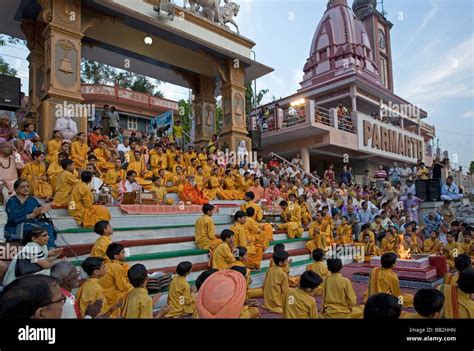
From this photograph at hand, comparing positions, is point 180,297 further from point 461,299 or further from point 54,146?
point 54,146

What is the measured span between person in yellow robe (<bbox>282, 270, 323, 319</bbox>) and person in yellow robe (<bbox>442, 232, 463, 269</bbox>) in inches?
243

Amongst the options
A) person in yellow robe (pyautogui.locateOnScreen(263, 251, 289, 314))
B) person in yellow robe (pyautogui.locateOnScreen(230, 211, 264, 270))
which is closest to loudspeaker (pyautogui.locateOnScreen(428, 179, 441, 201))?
person in yellow robe (pyautogui.locateOnScreen(230, 211, 264, 270))

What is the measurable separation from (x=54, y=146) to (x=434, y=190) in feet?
46.0

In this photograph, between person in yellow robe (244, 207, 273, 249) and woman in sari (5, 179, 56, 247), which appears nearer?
woman in sari (5, 179, 56, 247)

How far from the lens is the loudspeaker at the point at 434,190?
14.5 metres

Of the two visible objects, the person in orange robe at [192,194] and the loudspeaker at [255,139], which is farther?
the loudspeaker at [255,139]

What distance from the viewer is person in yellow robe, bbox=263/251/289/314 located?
527 centimetres

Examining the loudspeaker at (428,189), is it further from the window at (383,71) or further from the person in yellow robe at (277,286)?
the window at (383,71)

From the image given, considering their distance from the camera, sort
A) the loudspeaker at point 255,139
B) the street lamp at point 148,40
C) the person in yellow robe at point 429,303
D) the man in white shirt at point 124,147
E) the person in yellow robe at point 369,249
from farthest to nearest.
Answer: the loudspeaker at point 255,139 → the street lamp at point 148,40 → the man in white shirt at point 124,147 → the person in yellow robe at point 369,249 → the person in yellow robe at point 429,303

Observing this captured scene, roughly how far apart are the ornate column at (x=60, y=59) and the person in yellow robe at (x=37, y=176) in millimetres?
2252

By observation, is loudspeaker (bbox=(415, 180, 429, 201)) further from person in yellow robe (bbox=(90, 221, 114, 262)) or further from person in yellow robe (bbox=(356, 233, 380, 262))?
person in yellow robe (bbox=(90, 221, 114, 262))

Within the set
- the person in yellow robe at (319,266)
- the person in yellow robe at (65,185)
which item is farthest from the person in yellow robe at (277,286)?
Result: the person in yellow robe at (65,185)

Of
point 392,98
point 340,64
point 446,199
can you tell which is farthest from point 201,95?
point 392,98

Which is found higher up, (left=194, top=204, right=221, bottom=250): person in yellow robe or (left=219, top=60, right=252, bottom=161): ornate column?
(left=219, top=60, right=252, bottom=161): ornate column
